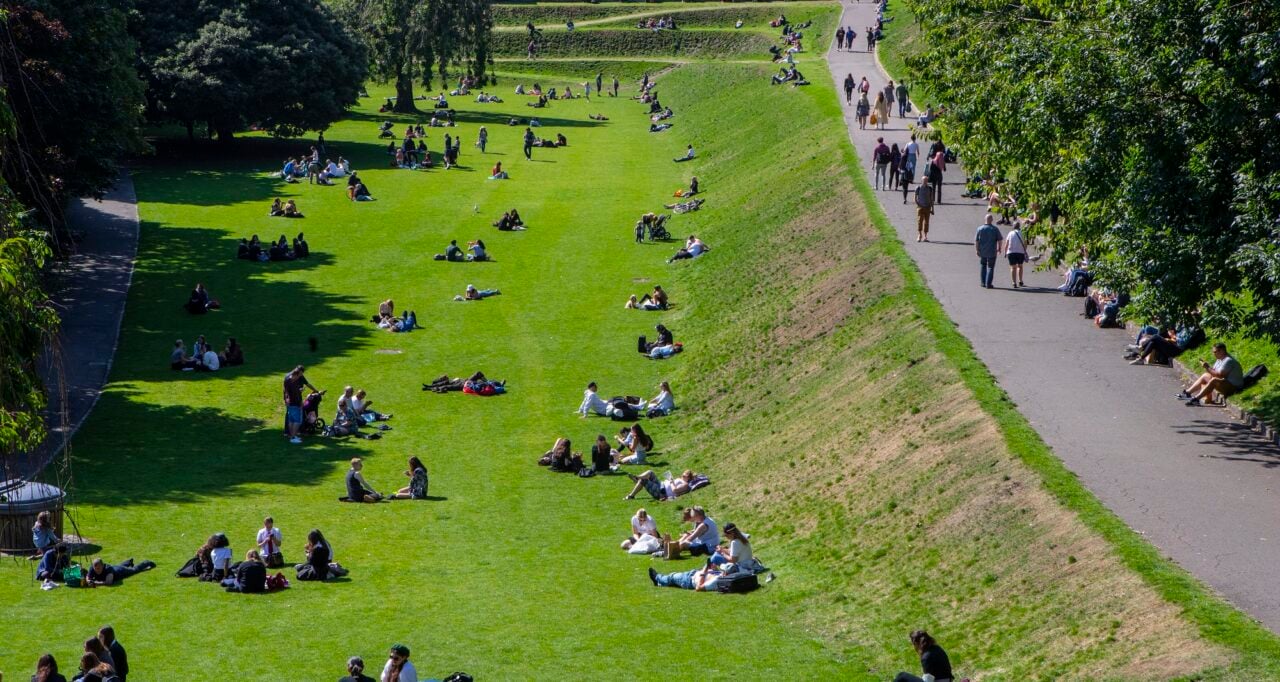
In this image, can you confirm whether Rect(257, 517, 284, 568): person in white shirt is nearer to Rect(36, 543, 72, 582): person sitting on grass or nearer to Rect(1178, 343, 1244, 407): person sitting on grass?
Rect(36, 543, 72, 582): person sitting on grass

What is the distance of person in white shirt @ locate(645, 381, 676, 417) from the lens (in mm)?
34312

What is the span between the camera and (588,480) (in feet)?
98.2

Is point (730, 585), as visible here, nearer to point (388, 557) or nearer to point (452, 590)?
point (452, 590)

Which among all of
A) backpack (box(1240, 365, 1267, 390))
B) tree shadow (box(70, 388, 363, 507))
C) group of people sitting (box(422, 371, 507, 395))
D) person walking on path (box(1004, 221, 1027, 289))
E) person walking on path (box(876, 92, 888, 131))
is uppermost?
person walking on path (box(876, 92, 888, 131))

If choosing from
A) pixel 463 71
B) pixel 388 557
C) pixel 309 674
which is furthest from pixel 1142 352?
pixel 463 71

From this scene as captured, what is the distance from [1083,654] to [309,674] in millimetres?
9866

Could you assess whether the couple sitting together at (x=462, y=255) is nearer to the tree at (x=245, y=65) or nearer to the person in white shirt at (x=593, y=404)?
the person in white shirt at (x=593, y=404)

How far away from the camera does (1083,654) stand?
16203 mm

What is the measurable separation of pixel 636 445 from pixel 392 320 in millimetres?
14850

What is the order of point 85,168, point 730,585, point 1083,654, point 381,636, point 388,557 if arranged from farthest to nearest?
point 85,168
point 388,557
point 730,585
point 381,636
point 1083,654

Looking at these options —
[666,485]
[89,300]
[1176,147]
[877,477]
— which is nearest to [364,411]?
[666,485]

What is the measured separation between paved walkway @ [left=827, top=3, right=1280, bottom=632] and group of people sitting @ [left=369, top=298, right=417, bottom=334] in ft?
50.9

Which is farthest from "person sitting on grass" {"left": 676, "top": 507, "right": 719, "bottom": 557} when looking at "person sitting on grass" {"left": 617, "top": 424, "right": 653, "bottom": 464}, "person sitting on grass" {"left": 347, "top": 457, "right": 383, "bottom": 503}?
"person sitting on grass" {"left": 347, "top": 457, "right": 383, "bottom": 503}

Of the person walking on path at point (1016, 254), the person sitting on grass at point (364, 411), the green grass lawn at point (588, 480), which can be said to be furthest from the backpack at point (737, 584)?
the person walking on path at point (1016, 254)
